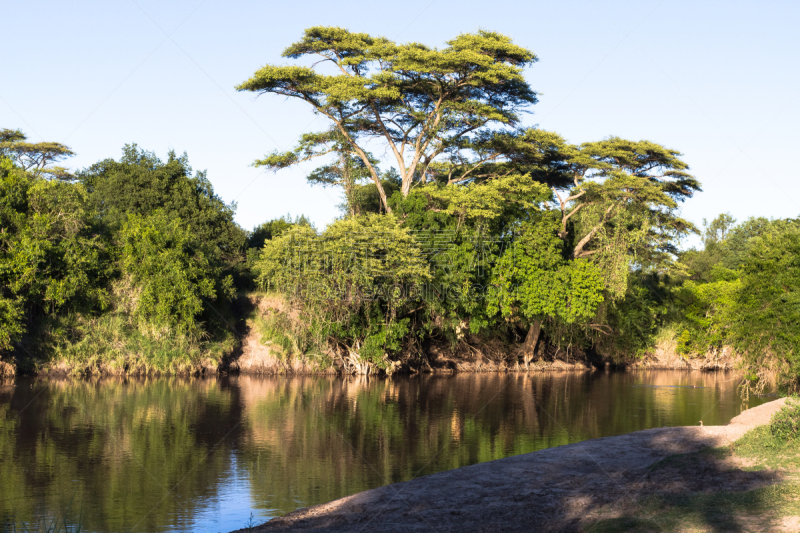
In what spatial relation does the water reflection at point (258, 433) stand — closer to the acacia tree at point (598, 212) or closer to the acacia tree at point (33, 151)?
the acacia tree at point (598, 212)

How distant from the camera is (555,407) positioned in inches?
998

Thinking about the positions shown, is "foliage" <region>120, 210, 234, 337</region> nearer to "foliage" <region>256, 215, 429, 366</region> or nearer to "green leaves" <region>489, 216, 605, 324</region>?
"foliage" <region>256, 215, 429, 366</region>

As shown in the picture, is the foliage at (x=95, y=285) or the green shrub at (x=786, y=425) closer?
the green shrub at (x=786, y=425)

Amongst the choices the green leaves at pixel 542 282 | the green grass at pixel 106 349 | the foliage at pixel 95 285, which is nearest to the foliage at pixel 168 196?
the foliage at pixel 95 285

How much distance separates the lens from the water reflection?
12531mm

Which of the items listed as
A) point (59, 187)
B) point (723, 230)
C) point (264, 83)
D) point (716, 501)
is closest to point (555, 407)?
point (716, 501)

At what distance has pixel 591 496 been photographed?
35.0 feet

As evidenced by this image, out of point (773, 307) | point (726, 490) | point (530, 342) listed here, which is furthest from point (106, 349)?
point (726, 490)

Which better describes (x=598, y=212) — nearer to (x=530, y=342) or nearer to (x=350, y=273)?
(x=530, y=342)

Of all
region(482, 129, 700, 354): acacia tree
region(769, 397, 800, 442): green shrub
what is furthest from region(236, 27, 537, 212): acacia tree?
region(769, 397, 800, 442): green shrub

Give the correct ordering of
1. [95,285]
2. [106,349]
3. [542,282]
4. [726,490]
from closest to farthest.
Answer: [726,490] → [106,349] → [95,285] → [542,282]

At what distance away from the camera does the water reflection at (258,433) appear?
12531 millimetres

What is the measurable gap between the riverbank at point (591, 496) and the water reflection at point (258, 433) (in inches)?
77.4

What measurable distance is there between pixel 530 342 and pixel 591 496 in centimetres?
3012
